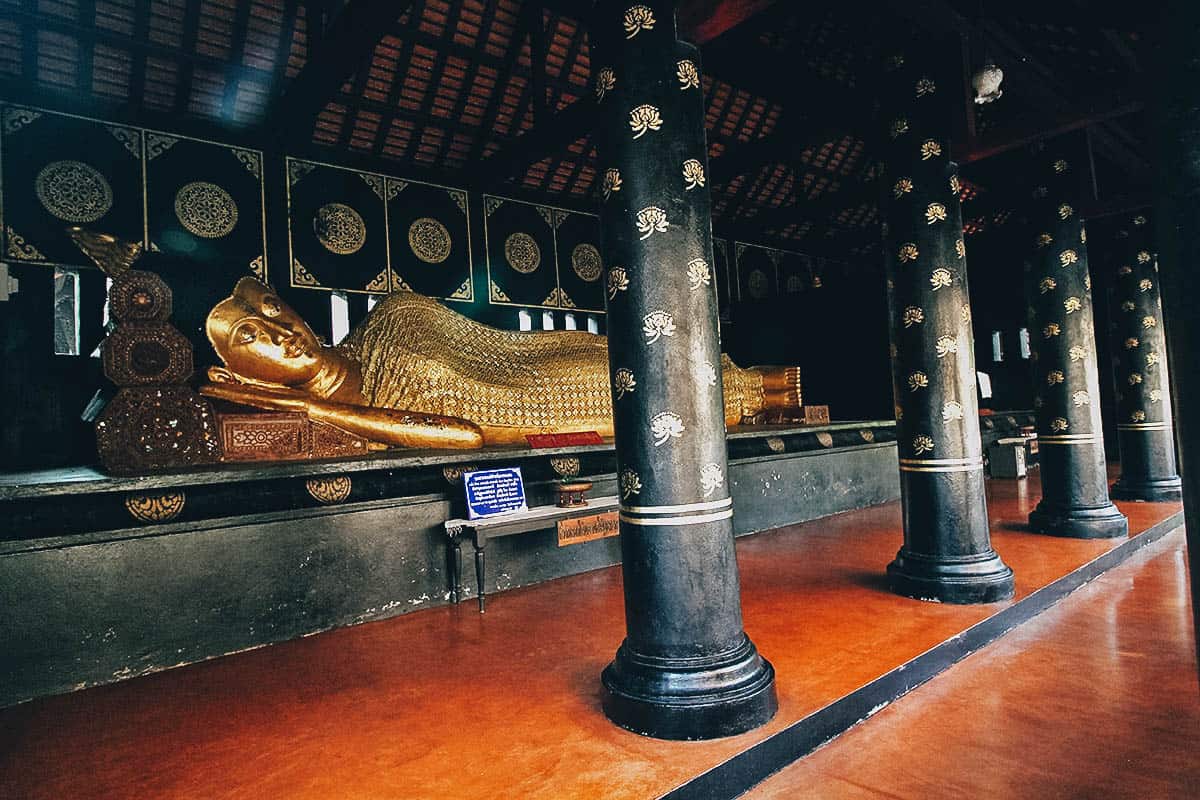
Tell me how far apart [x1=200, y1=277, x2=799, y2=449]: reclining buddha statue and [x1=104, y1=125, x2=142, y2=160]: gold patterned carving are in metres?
1.96

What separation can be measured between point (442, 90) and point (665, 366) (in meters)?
5.23

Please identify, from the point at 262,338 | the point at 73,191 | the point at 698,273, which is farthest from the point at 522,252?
the point at 698,273

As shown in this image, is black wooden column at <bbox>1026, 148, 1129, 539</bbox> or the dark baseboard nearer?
the dark baseboard

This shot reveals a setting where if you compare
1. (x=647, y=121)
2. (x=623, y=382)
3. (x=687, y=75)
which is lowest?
(x=623, y=382)

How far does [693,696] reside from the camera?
1987 millimetres

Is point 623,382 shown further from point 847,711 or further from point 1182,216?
point 1182,216

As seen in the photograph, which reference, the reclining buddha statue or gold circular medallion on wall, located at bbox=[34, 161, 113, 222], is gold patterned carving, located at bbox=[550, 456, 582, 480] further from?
gold circular medallion on wall, located at bbox=[34, 161, 113, 222]

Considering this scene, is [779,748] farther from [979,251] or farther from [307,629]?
[979,251]

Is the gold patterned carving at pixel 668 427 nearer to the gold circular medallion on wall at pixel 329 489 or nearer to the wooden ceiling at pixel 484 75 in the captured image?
the wooden ceiling at pixel 484 75

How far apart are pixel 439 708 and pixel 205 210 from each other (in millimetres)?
4834

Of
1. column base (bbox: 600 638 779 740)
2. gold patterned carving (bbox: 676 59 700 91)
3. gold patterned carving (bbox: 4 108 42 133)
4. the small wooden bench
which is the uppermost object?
gold patterned carving (bbox: 4 108 42 133)

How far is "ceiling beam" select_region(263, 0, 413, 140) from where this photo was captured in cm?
396

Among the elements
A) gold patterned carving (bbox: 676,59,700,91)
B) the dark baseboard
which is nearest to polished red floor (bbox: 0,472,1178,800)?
the dark baseboard

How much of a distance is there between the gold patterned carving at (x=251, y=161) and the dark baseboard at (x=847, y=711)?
5777 mm
